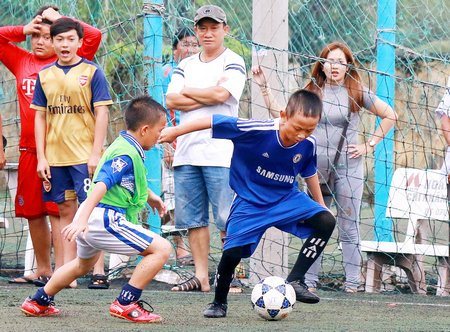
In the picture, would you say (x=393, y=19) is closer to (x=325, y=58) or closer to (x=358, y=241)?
(x=325, y=58)

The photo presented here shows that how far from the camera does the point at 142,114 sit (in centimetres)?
613

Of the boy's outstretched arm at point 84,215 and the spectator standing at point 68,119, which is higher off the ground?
the spectator standing at point 68,119

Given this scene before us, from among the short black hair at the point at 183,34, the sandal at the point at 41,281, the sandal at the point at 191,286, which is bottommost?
the sandal at the point at 41,281

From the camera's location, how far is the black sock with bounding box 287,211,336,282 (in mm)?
6391

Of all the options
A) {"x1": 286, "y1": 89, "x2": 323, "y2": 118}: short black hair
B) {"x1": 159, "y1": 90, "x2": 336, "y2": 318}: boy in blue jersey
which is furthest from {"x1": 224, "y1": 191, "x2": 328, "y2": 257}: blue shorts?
{"x1": 286, "y1": 89, "x2": 323, "y2": 118}: short black hair

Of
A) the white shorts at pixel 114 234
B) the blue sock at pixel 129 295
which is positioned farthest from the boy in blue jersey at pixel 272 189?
the white shorts at pixel 114 234

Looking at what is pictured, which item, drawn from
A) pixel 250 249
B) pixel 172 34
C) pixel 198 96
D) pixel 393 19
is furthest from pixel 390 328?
pixel 393 19

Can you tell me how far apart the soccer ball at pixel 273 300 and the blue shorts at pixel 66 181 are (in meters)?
1.81

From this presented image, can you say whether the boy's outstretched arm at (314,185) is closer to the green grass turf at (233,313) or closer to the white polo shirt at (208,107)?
the green grass turf at (233,313)

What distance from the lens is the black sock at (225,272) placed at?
20.7ft

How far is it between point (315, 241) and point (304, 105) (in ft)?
2.72

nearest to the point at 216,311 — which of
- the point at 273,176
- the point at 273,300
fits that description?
the point at 273,300

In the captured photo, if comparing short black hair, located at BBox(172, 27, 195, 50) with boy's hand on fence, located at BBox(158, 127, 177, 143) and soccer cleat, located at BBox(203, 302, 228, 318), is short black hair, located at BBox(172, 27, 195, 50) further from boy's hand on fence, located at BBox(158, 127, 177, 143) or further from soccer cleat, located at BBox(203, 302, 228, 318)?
soccer cleat, located at BBox(203, 302, 228, 318)

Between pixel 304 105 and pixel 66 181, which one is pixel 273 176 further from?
pixel 66 181
